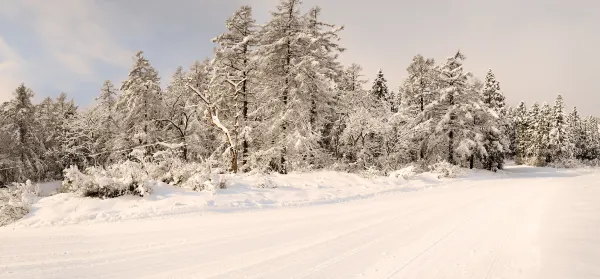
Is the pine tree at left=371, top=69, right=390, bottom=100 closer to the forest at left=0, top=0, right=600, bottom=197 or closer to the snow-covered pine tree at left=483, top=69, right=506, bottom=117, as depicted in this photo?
the forest at left=0, top=0, right=600, bottom=197

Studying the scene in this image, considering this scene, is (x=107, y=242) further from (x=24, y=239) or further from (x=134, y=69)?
(x=134, y=69)

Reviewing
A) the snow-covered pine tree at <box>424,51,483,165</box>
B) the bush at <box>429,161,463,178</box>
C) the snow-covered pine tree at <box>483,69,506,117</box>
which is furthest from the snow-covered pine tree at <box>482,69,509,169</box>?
→ the bush at <box>429,161,463,178</box>

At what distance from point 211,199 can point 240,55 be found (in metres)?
12.8

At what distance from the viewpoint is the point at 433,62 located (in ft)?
118

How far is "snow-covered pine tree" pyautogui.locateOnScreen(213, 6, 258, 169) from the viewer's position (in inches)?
810

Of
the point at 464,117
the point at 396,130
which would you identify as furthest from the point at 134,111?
the point at 464,117

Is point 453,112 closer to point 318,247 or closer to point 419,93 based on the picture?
point 419,93

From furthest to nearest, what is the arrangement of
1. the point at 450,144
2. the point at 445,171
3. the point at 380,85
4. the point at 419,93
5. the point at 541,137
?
the point at 541,137 < the point at 380,85 < the point at 419,93 < the point at 450,144 < the point at 445,171

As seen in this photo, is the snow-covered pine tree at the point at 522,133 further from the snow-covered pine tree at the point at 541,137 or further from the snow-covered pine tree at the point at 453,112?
the snow-covered pine tree at the point at 453,112

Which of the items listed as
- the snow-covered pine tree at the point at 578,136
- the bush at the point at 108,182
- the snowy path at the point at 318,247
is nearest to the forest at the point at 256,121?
the bush at the point at 108,182

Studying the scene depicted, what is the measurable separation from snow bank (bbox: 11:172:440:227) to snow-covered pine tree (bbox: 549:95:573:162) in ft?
179

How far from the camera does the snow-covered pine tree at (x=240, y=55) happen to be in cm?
2058

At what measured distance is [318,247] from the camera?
601 cm

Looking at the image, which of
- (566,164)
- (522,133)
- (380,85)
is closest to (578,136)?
(522,133)
